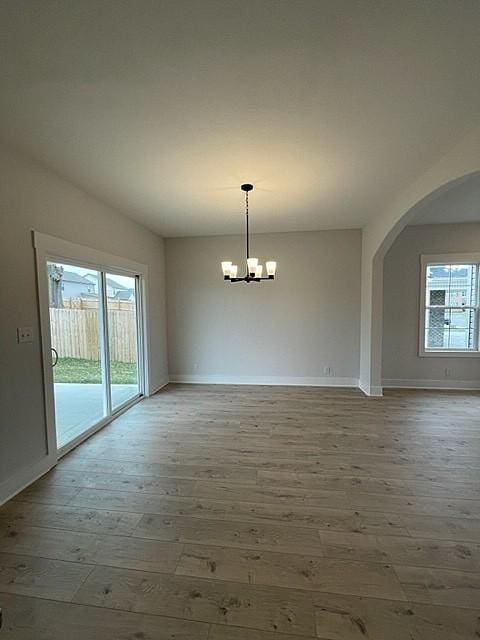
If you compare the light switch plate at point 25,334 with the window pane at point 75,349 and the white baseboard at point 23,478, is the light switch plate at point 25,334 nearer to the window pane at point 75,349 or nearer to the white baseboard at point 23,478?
the window pane at point 75,349

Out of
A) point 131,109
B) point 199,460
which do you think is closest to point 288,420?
point 199,460

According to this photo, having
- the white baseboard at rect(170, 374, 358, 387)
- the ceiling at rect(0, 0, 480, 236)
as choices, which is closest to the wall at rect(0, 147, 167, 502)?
the ceiling at rect(0, 0, 480, 236)

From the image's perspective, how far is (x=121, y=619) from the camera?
1.44m

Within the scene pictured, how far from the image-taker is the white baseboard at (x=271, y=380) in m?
5.40

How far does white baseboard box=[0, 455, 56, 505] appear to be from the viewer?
7.60 feet

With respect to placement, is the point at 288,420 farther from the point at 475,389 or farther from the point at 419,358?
the point at 475,389

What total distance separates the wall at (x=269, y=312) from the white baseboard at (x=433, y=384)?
2.27 ft

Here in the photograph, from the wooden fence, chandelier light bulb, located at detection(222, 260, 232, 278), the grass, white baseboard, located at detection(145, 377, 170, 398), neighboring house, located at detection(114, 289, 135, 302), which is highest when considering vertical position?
chandelier light bulb, located at detection(222, 260, 232, 278)

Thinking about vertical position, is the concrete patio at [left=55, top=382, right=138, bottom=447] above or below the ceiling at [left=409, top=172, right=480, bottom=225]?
below

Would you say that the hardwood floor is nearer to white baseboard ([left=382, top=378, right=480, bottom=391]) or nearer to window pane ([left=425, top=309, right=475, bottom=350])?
white baseboard ([left=382, top=378, right=480, bottom=391])

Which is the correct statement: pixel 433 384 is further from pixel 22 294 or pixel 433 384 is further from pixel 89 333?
pixel 22 294

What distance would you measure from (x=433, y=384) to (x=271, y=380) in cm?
288

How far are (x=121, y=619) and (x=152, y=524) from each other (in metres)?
0.62

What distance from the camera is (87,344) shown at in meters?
3.53
